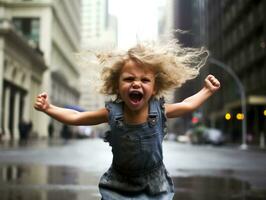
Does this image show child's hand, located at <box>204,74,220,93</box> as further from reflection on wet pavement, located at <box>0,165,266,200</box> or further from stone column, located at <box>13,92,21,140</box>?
stone column, located at <box>13,92,21,140</box>

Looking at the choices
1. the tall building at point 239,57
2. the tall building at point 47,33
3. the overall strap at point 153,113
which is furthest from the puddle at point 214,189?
the tall building at point 47,33

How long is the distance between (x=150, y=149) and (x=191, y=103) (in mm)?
508

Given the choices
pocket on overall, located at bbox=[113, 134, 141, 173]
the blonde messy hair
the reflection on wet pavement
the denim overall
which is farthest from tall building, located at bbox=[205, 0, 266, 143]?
pocket on overall, located at bbox=[113, 134, 141, 173]

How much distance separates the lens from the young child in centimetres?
296

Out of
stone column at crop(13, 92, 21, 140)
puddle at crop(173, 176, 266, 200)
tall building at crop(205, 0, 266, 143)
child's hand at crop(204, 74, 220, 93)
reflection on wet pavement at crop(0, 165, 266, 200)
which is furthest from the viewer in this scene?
tall building at crop(205, 0, 266, 143)

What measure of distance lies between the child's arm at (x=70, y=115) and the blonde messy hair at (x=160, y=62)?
0.19m

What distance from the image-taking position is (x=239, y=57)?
60531 millimetres

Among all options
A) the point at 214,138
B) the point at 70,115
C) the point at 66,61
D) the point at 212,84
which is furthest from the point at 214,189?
the point at 66,61

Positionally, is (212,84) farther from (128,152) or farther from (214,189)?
(214,189)

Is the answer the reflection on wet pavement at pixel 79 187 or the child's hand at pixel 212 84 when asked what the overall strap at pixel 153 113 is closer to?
the child's hand at pixel 212 84

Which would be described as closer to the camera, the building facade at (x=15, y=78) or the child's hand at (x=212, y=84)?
the child's hand at (x=212, y=84)

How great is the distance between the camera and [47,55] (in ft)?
229

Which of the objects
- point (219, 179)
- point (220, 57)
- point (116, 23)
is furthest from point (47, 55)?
point (116, 23)

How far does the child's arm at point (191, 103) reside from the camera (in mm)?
3234
